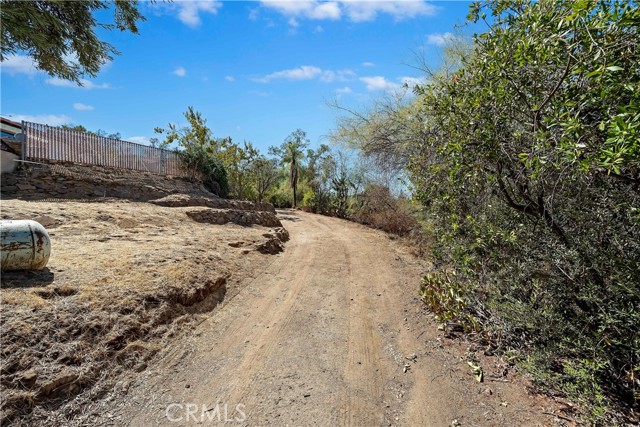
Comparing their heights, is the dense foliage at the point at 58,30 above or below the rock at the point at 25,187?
above

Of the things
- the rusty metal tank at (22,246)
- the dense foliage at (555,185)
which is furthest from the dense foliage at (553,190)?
the rusty metal tank at (22,246)

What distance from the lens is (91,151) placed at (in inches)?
449

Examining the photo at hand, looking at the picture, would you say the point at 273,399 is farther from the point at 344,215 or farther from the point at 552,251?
the point at 344,215

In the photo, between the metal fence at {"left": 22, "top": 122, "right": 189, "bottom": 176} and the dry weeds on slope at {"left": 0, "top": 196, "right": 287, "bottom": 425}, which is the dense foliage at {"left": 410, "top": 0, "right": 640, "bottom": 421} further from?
the metal fence at {"left": 22, "top": 122, "right": 189, "bottom": 176}

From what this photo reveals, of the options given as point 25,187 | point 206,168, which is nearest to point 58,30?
point 25,187

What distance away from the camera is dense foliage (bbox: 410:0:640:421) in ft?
6.61

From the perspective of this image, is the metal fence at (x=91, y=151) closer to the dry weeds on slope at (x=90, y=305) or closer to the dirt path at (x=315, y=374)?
the dry weeds on slope at (x=90, y=305)

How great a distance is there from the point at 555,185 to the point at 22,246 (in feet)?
17.7

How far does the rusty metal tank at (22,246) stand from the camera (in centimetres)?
368

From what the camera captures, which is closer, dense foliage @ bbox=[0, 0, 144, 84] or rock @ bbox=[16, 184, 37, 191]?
dense foliage @ bbox=[0, 0, 144, 84]

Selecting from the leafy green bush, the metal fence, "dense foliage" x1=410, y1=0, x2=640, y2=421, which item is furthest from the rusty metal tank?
the leafy green bush

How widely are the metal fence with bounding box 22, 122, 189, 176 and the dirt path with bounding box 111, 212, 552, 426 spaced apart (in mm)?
8951

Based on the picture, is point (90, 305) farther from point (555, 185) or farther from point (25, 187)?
point (25, 187)

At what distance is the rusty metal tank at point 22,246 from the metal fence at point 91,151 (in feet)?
25.4
